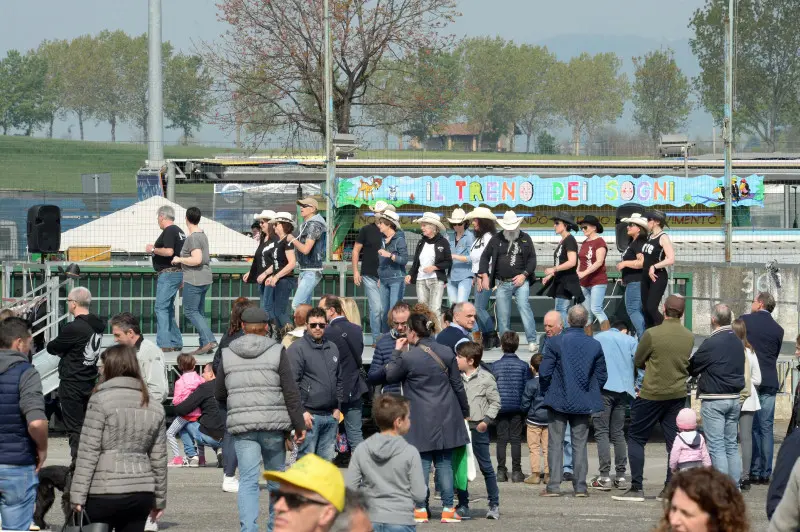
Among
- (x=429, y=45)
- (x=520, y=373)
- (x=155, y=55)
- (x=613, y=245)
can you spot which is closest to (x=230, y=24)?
(x=429, y=45)

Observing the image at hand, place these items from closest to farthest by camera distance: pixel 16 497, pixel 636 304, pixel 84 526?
pixel 84 526 < pixel 16 497 < pixel 636 304

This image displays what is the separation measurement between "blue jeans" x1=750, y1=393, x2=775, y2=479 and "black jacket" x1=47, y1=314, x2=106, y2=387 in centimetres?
663

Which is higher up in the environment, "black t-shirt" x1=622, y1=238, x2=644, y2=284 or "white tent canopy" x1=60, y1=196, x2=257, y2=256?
"white tent canopy" x1=60, y1=196, x2=257, y2=256

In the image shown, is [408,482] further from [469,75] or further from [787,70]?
[469,75]

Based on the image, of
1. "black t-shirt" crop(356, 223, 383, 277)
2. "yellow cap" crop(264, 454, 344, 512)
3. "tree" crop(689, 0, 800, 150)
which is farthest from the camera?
"tree" crop(689, 0, 800, 150)

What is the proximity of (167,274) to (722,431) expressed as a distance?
22.6 ft

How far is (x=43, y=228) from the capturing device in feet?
56.3

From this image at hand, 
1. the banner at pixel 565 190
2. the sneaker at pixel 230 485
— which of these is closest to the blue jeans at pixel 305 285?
the sneaker at pixel 230 485

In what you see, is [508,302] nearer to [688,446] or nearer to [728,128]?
[728,128]

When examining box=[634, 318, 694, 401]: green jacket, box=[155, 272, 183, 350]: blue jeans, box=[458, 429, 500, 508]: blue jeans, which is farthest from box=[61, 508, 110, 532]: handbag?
box=[155, 272, 183, 350]: blue jeans

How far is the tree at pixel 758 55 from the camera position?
6681 centimetres

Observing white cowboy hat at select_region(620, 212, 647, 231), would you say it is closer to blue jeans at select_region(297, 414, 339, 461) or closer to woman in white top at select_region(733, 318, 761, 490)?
woman in white top at select_region(733, 318, 761, 490)

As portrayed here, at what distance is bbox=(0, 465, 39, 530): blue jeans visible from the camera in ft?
25.8

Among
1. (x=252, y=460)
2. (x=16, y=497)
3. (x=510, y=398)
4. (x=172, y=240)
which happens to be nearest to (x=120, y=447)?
(x=16, y=497)
